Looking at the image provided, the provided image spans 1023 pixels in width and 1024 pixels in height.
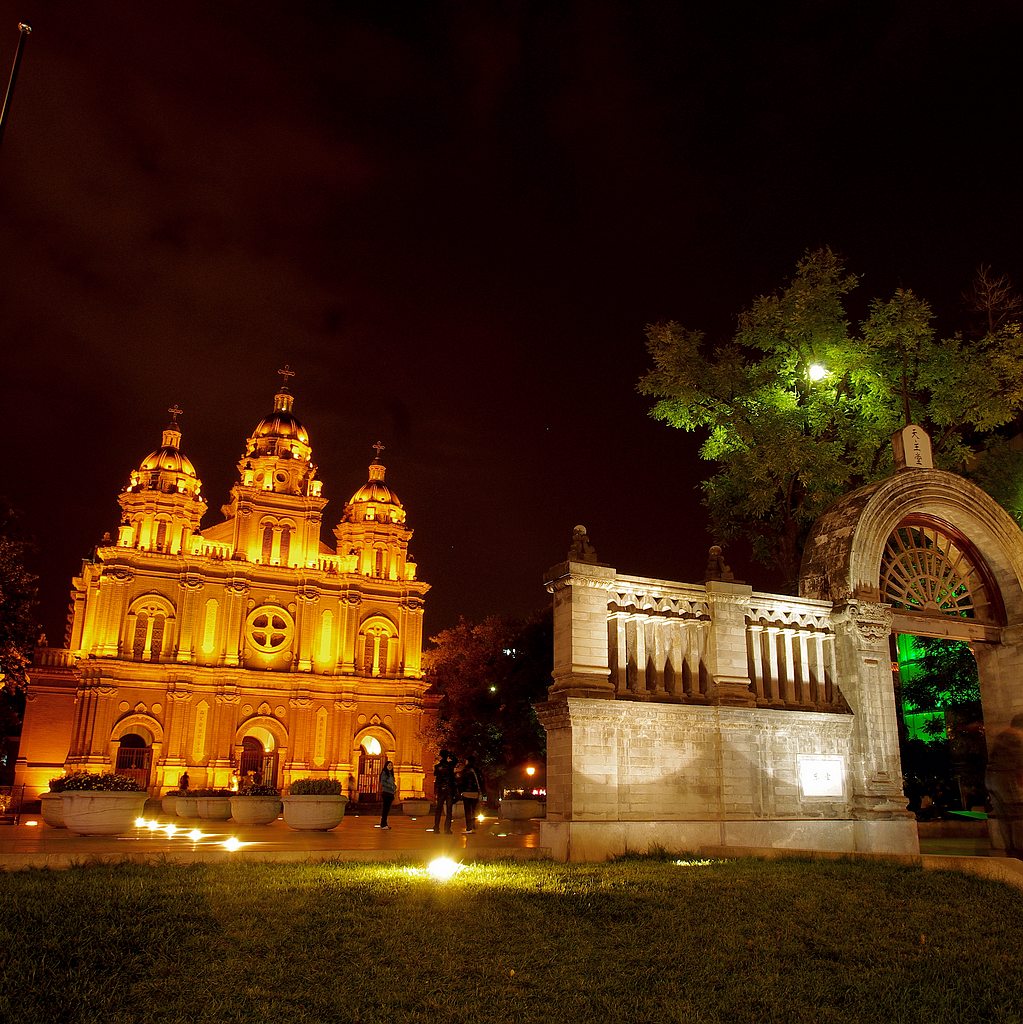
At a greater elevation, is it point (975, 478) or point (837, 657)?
point (975, 478)

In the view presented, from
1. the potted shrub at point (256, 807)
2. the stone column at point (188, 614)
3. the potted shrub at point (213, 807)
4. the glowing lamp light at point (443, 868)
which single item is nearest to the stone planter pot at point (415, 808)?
the potted shrub at point (213, 807)

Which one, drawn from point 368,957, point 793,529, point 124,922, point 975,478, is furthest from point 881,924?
point 975,478

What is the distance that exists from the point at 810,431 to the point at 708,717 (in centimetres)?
970

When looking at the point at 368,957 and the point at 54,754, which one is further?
the point at 54,754

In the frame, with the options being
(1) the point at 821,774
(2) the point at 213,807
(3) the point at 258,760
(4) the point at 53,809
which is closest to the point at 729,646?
(1) the point at 821,774

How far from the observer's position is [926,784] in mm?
30484

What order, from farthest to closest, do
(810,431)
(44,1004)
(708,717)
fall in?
(810,431) < (708,717) < (44,1004)

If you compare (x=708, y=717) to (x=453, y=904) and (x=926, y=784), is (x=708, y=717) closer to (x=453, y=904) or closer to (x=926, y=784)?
(x=453, y=904)

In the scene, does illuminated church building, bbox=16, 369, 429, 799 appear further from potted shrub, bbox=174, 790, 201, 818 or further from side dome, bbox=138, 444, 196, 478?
potted shrub, bbox=174, 790, 201, 818

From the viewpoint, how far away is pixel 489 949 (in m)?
8.02

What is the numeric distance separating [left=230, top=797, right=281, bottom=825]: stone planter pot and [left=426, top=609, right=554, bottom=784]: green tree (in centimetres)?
1248

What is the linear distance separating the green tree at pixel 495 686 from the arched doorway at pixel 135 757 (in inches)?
707

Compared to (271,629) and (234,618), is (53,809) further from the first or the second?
(271,629)

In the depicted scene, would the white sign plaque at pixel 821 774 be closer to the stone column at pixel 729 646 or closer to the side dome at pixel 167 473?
the stone column at pixel 729 646
